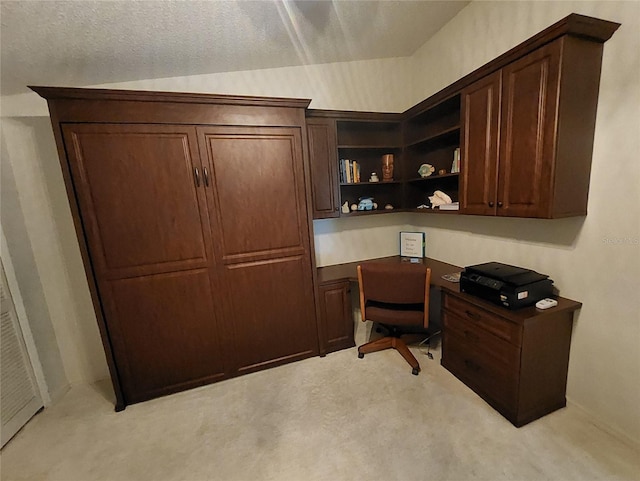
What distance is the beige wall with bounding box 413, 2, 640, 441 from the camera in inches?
51.1

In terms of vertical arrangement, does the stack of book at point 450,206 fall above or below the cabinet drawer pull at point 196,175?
below

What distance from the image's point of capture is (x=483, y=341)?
174 cm

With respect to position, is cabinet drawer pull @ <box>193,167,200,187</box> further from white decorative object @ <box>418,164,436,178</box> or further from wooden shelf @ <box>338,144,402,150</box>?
white decorative object @ <box>418,164,436,178</box>

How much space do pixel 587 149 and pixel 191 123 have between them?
96.0 inches

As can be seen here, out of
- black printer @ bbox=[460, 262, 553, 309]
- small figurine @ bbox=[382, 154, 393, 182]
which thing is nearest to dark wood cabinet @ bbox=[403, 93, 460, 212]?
small figurine @ bbox=[382, 154, 393, 182]

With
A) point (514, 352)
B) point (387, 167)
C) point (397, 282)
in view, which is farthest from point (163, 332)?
point (387, 167)

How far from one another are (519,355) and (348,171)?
1946 millimetres

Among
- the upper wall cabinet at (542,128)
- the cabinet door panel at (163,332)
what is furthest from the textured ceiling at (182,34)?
the cabinet door panel at (163,332)

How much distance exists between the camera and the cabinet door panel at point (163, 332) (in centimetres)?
187

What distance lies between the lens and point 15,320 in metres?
1.84

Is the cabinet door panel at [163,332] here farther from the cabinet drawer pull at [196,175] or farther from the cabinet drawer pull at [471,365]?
the cabinet drawer pull at [471,365]

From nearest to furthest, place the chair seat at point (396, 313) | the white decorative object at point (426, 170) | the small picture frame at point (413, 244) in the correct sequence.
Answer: the chair seat at point (396, 313), the white decorative object at point (426, 170), the small picture frame at point (413, 244)

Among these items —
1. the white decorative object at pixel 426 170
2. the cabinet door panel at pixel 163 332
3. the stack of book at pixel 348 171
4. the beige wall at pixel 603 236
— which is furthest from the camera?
the stack of book at pixel 348 171

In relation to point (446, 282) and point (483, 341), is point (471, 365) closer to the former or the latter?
point (483, 341)
